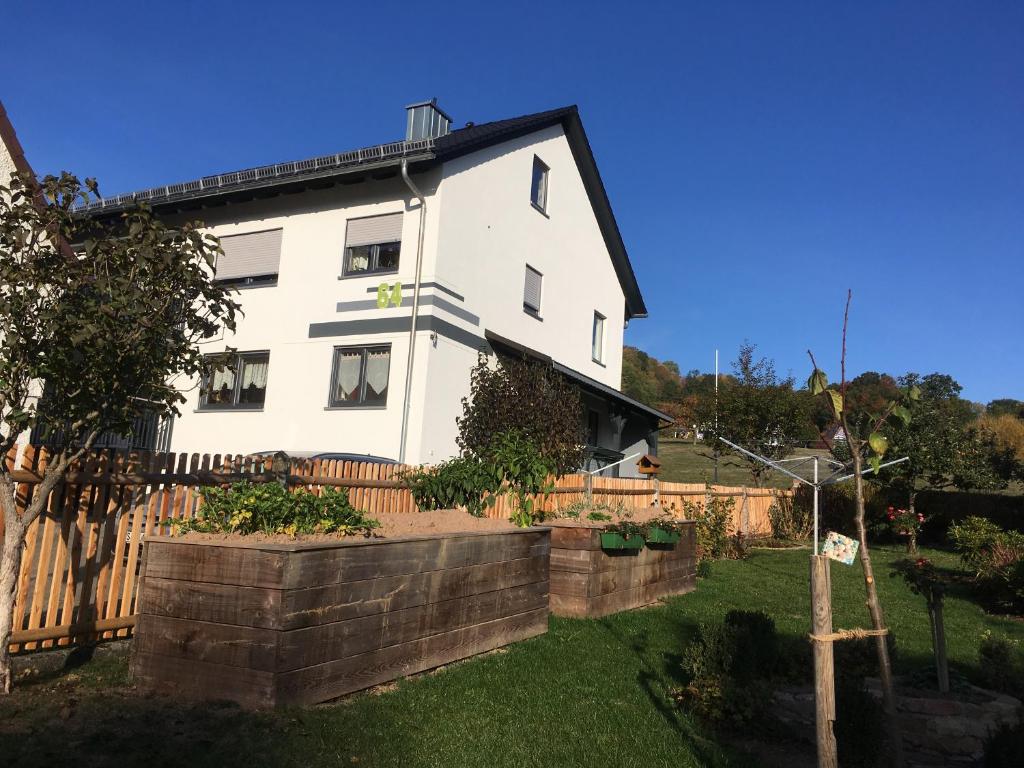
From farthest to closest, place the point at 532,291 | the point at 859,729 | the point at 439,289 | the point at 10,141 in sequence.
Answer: the point at 532,291
the point at 439,289
the point at 10,141
the point at 859,729

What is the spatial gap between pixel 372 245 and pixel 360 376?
9.15 ft

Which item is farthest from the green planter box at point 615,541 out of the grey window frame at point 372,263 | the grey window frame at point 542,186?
the grey window frame at point 542,186

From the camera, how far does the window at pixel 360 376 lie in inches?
601

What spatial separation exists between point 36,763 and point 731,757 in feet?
12.3

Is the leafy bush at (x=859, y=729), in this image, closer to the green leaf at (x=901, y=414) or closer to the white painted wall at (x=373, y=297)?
the green leaf at (x=901, y=414)

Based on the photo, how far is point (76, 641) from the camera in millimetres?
5824

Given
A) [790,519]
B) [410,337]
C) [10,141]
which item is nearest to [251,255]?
[410,337]

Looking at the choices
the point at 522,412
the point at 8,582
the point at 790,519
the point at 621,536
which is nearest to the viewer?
the point at 8,582

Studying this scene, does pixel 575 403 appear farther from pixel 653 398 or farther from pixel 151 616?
pixel 653 398

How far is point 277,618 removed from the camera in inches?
179

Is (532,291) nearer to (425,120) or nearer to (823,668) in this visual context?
(425,120)

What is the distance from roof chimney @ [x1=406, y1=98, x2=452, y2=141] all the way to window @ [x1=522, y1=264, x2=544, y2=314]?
159 inches

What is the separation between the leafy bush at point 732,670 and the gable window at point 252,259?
13.8 metres

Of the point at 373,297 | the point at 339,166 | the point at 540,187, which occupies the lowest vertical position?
the point at 373,297
